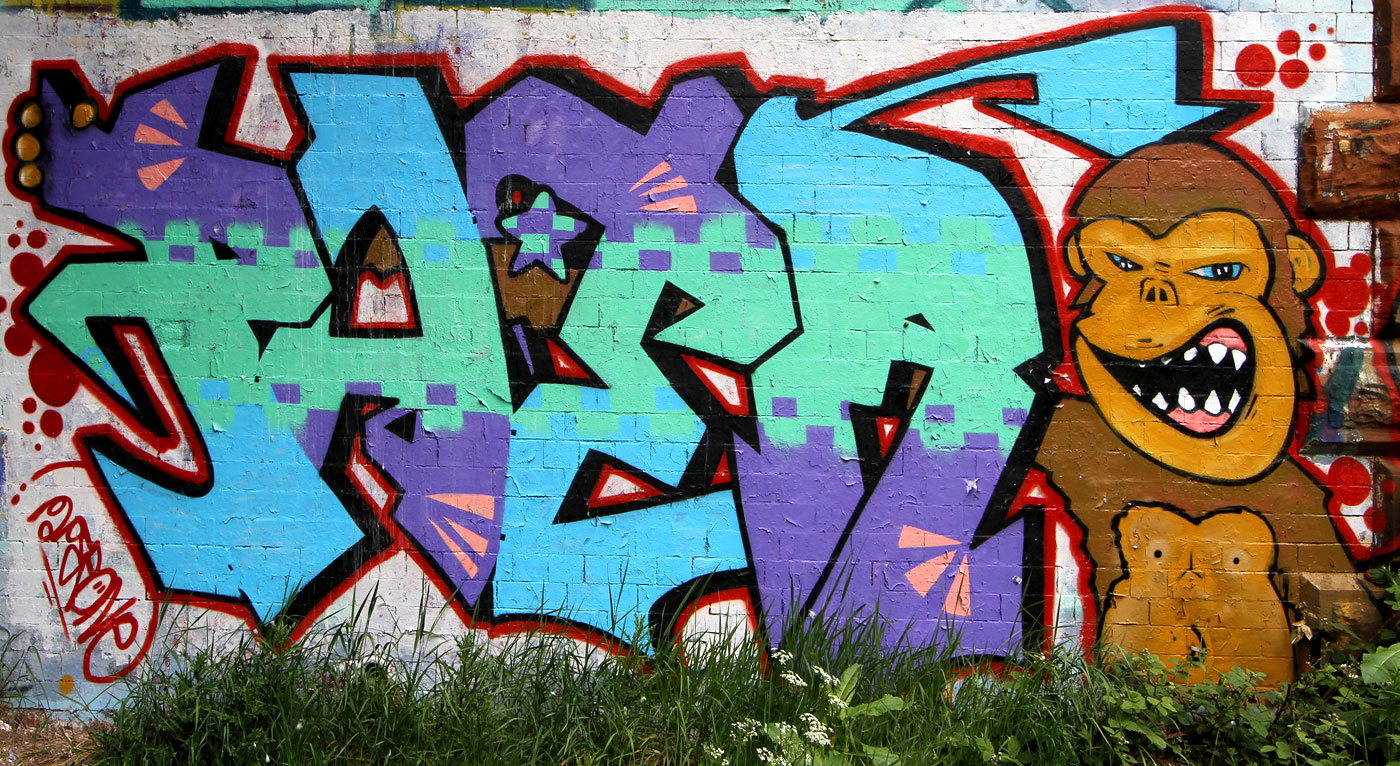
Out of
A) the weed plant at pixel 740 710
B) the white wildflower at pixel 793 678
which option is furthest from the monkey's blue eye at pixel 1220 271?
the white wildflower at pixel 793 678

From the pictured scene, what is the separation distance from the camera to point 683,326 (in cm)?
350

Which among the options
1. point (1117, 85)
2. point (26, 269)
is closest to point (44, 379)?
point (26, 269)

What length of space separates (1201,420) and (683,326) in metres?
2.22

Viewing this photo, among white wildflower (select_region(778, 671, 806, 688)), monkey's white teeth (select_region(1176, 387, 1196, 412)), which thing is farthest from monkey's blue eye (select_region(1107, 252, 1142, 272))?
white wildflower (select_region(778, 671, 806, 688))

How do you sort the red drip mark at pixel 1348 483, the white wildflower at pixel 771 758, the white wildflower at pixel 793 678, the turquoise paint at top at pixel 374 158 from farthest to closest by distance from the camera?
1. the turquoise paint at top at pixel 374 158
2. the red drip mark at pixel 1348 483
3. the white wildflower at pixel 793 678
4. the white wildflower at pixel 771 758

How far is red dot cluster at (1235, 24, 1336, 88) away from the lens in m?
3.41

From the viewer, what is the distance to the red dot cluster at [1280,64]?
134 inches

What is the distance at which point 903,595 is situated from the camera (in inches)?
137

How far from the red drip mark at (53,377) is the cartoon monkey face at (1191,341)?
171 inches

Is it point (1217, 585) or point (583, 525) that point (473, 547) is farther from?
point (1217, 585)

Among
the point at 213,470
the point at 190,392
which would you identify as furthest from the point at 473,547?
the point at 190,392

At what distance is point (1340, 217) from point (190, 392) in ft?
16.3

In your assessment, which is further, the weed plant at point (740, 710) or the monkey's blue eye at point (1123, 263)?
the monkey's blue eye at point (1123, 263)

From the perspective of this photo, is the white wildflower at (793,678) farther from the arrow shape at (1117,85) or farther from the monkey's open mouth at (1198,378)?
the arrow shape at (1117,85)
